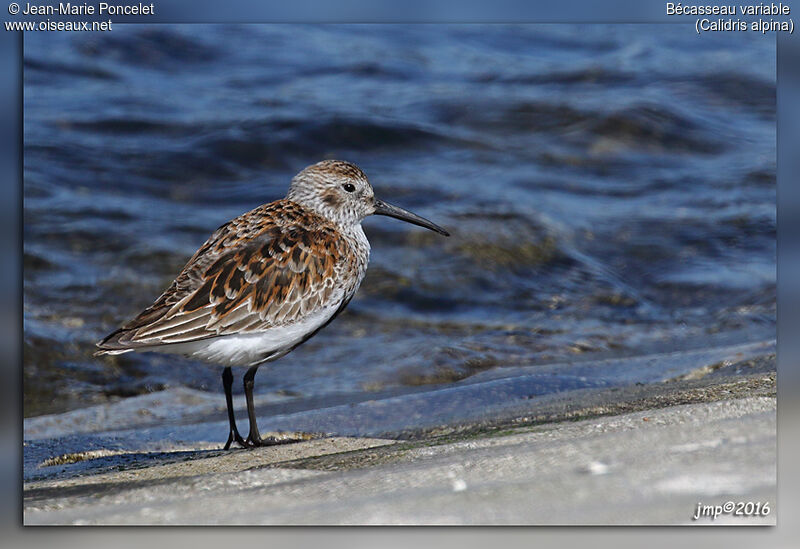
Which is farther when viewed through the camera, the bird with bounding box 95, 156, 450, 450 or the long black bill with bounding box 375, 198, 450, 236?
the long black bill with bounding box 375, 198, 450, 236

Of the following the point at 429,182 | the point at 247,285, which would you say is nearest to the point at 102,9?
the point at 247,285

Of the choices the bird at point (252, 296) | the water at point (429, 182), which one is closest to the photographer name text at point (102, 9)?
the bird at point (252, 296)

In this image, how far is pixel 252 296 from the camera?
5.29 meters

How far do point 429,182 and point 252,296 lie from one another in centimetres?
569

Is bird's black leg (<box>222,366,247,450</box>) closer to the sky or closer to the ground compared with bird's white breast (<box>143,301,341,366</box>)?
closer to the ground

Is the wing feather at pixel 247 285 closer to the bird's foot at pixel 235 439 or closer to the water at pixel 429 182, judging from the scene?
the bird's foot at pixel 235 439

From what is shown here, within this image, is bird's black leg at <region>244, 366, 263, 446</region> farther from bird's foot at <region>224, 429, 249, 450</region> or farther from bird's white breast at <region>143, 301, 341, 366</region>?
bird's white breast at <region>143, 301, 341, 366</region>

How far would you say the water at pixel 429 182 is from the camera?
318 inches

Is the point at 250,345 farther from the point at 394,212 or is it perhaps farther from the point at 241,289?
the point at 394,212

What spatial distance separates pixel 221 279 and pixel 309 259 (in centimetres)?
52

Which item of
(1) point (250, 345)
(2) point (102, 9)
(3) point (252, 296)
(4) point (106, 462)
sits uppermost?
(2) point (102, 9)

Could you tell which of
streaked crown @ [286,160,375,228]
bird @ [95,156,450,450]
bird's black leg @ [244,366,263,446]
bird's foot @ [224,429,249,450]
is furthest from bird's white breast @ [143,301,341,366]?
streaked crown @ [286,160,375,228]

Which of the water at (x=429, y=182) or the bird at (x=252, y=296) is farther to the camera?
the water at (x=429, y=182)

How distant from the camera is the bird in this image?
5086mm
